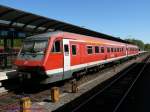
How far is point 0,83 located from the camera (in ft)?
45.9

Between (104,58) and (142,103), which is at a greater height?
(104,58)


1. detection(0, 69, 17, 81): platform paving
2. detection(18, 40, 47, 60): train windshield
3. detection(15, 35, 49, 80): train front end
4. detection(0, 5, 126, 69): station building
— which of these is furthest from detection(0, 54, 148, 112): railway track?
detection(0, 5, 126, 69): station building

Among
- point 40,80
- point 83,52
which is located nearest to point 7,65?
point 40,80

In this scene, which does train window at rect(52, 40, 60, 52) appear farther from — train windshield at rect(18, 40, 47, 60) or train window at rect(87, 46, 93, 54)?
train window at rect(87, 46, 93, 54)

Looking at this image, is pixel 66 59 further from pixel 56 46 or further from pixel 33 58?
pixel 33 58

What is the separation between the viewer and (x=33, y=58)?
13.8 m

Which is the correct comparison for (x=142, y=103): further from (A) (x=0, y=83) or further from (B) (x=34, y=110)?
(A) (x=0, y=83)

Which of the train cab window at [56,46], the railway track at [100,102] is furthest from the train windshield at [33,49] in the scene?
the railway track at [100,102]

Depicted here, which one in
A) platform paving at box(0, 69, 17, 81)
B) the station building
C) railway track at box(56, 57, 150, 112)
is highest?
the station building

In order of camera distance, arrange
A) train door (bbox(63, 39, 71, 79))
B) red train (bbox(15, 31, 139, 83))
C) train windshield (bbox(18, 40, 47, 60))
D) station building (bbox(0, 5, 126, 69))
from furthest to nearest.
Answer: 1. station building (bbox(0, 5, 126, 69))
2. train door (bbox(63, 39, 71, 79))
3. train windshield (bbox(18, 40, 47, 60))
4. red train (bbox(15, 31, 139, 83))

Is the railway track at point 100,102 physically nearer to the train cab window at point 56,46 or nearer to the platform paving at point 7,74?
the train cab window at point 56,46

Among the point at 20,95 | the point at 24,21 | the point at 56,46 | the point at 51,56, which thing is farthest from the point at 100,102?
the point at 24,21

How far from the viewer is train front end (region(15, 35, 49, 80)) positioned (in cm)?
1327

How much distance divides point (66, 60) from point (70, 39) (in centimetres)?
160
